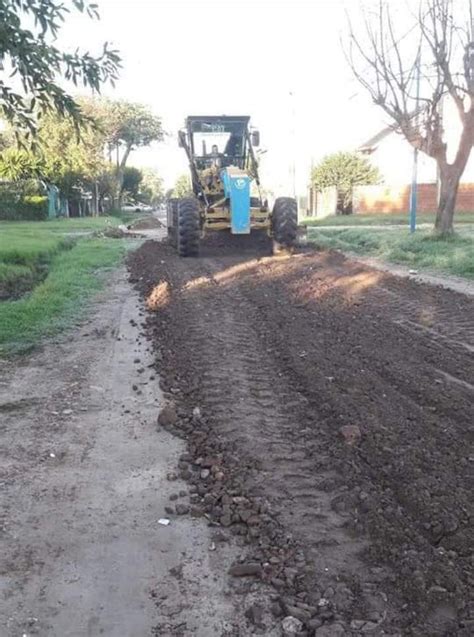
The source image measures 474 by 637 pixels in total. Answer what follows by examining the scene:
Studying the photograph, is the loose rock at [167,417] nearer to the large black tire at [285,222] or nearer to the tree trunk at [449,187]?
the large black tire at [285,222]

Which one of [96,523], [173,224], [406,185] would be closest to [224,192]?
[173,224]

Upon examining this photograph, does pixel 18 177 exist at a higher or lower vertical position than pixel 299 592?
higher

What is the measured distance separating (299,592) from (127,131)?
64874 mm

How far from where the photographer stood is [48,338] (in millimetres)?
8359

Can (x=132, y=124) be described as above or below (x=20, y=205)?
above

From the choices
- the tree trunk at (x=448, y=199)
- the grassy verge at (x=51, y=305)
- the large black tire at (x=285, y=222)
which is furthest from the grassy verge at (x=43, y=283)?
the tree trunk at (x=448, y=199)

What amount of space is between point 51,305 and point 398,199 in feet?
109

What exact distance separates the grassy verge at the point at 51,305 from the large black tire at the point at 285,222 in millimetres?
4156

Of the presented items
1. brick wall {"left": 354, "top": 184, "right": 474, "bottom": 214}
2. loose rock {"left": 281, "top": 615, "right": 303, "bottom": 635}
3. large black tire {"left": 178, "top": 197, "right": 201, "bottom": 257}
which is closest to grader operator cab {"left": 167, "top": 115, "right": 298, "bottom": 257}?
large black tire {"left": 178, "top": 197, "right": 201, "bottom": 257}

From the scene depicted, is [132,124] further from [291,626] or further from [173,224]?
[291,626]

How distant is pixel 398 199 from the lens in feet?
132

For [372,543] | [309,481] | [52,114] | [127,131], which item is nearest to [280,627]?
[372,543]

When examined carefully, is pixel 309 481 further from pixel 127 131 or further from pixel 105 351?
pixel 127 131

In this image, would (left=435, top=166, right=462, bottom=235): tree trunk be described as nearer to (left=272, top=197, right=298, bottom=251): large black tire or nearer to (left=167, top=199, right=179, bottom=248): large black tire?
(left=272, top=197, right=298, bottom=251): large black tire
